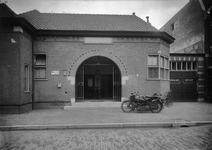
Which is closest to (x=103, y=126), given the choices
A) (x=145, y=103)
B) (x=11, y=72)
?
(x=145, y=103)

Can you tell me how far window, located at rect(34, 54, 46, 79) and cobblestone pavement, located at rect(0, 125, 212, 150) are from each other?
565 cm

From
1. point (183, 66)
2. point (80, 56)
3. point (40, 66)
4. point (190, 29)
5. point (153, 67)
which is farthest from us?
point (190, 29)

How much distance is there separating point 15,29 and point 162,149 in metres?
9.87

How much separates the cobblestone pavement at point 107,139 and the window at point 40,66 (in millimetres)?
5650

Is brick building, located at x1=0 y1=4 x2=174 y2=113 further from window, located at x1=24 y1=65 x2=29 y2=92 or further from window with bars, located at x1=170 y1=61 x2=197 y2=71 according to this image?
window with bars, located at x1=170 y1=61 x2=197 y2=71

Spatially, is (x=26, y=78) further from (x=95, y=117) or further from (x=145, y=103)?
(x=145, y=103)

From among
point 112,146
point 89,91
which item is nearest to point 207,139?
point 112,146

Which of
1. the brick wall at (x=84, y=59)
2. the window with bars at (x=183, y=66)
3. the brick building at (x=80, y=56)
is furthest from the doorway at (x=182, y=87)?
the brick wall at (x=84, y=59)

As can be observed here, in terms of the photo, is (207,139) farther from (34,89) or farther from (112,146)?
(34,89)

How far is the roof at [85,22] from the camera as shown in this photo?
11.3m

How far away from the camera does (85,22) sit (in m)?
12.4

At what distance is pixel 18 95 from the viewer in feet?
29.0

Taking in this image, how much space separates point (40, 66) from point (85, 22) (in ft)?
16.9

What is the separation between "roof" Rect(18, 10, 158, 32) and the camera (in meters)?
11.3
